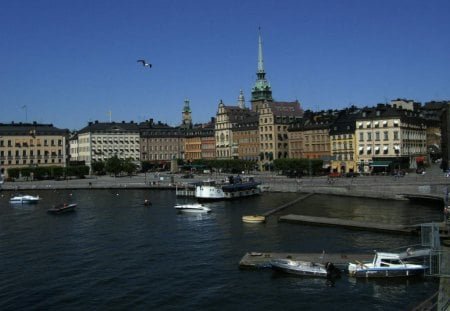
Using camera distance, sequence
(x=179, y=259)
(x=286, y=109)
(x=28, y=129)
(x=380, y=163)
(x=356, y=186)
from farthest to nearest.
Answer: (x=28, y=129) < (x=286, y=109) < (x=380, y=163) < (x=356, y=186) < (x=179, y=259)

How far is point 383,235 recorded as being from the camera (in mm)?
59250

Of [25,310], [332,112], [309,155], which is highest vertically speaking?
[332,112]

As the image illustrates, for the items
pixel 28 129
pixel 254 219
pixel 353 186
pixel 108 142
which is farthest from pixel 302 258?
pixel 108 142

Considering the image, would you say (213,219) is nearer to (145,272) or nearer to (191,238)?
(191,238)

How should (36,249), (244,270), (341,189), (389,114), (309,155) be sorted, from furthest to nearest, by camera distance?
1. (309,155)
2. (389,114)
3. (341,189)
4. (36,249)
5. (244,270)

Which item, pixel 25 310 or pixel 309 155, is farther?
pixel 309 155

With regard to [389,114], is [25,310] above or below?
below

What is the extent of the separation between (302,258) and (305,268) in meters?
3.07

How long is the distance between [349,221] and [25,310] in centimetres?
3830

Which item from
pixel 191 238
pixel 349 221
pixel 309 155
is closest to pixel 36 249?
pixel 191 238

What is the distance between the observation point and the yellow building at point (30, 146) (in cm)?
17175

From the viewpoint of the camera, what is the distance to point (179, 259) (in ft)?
168

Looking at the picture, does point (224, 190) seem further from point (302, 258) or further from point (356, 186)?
point (302, 258)

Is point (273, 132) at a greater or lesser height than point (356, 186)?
greater
